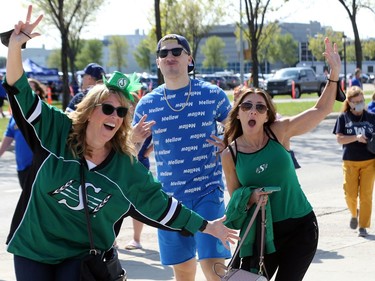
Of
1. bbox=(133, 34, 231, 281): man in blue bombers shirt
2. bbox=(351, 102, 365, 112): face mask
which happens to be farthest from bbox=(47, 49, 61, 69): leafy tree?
bbox=(133, 34, 231, 281): man in blue bombers shirt

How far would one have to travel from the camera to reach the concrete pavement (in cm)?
744

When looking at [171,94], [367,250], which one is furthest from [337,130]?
[171,94]

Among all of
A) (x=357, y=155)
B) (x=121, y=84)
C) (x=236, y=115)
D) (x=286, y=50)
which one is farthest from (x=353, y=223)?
(x=286, y=50)

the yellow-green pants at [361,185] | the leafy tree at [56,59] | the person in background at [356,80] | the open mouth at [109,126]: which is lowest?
the yellow-green pants at [361,185]

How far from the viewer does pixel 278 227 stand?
492 centimetres

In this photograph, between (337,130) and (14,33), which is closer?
(14,33)

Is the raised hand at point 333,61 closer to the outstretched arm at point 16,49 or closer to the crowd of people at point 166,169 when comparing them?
the crowd of people at point 166,169

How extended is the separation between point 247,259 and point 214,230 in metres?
0.51

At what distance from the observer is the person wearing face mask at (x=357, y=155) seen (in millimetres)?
9188

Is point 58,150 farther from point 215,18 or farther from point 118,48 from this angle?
point 118,48

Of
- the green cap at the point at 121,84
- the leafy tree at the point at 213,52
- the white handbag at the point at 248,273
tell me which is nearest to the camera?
the green cap at the point at 121,84

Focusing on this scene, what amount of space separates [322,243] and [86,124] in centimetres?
507

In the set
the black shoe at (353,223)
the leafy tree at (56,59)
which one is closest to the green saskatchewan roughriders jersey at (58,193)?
the black shoe at (353,223)

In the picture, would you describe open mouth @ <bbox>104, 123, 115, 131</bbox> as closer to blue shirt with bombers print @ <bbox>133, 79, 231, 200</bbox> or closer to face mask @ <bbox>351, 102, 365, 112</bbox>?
blue shirt with bombers print @ <bbox>133, 79, 231, 200</bbox>
